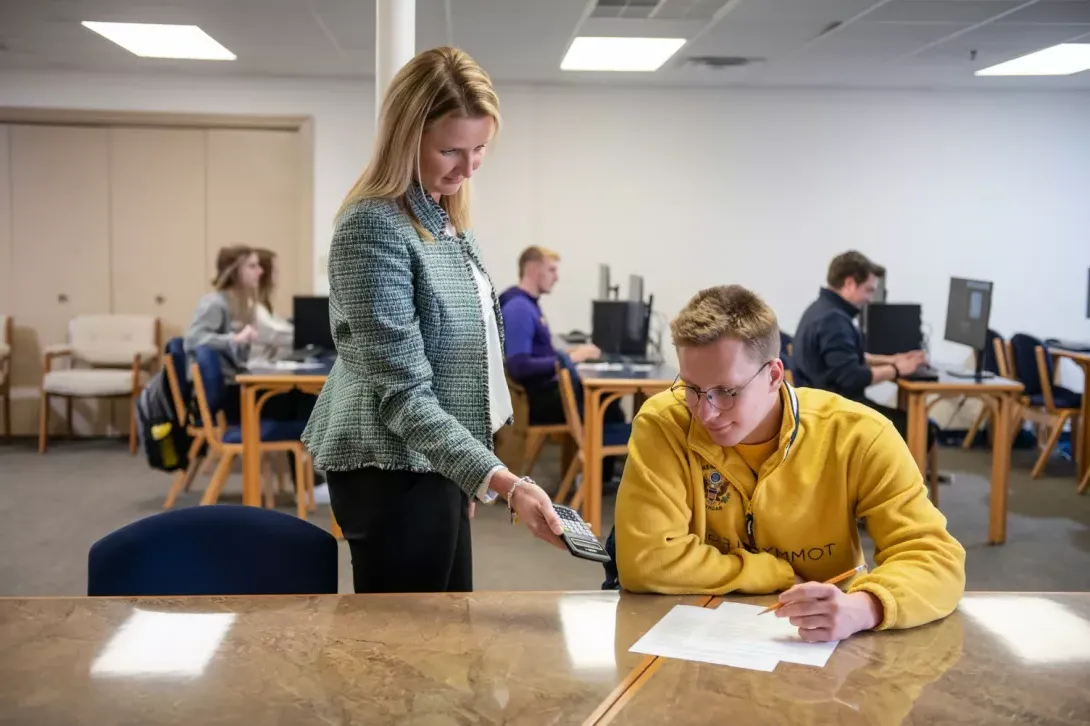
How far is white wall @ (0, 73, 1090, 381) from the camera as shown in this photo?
24.3 ft

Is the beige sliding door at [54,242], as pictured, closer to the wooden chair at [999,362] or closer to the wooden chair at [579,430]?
the wooden chair at [579,430]

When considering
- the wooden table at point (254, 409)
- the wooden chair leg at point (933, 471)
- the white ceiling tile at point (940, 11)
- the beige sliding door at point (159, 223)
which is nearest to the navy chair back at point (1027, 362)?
the wooden chair leg at point (933, 471)

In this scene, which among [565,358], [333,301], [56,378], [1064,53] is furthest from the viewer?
[56,378]

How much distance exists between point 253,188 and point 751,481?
244 inches

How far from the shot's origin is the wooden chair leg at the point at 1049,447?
20.3 feet

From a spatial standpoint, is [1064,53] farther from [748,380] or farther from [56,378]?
[56,378]

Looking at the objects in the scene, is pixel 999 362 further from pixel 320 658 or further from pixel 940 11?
pixel 320 658

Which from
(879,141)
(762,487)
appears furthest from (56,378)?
(762,487)

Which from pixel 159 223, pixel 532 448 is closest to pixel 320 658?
pixel 532 448

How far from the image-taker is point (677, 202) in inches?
294

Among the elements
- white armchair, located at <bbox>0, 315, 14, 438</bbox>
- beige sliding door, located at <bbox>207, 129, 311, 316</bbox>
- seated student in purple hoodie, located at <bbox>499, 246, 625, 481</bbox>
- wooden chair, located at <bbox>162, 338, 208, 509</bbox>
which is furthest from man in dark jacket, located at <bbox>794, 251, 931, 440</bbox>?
white armchair, located at <bbox>0, 315, 14, 438</bbox>

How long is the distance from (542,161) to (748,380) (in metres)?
5.85

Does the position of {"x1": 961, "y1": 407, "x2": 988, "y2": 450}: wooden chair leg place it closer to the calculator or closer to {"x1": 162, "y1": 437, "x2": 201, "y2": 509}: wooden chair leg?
{"x1": 162, "y1": 437, "x2": 201, "y2": 509}: wooden chair leg

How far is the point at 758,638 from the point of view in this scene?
1.50m
